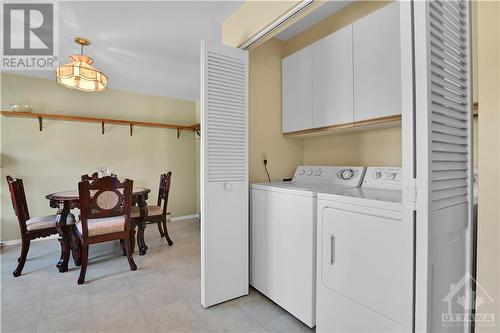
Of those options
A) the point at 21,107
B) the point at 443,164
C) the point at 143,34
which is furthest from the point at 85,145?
the point at 443,164

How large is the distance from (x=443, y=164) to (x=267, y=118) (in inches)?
63.0

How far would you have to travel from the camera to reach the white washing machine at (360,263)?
1.13 metres

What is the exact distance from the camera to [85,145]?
3.90 metres

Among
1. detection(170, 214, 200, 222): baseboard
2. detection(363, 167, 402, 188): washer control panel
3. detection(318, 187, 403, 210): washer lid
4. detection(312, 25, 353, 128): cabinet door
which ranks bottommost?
detection(170, 214, 200, 222): baseboard

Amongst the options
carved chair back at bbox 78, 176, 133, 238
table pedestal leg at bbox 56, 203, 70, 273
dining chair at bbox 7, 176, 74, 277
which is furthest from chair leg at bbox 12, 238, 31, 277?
carved chair back at bbox 78, 176, 133, 238

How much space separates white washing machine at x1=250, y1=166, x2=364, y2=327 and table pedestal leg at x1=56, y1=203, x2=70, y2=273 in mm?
2027

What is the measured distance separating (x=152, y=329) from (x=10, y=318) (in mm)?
1089

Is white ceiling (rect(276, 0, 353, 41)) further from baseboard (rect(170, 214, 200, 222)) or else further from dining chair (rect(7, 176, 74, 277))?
baseboard (rect(170, 214, 200, 222))

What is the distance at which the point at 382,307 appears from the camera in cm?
119

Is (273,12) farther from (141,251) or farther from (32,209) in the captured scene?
(32,209)

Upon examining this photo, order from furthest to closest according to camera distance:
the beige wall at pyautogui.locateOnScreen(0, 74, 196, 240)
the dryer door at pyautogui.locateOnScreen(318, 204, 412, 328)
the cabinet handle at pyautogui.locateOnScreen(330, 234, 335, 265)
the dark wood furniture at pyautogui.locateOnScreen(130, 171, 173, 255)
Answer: the beige wall at pyautogui.locateOnScreen(0, 74, 196, 240) → the dark wood furniture at pyautogui.locateOnScreen(130, 171, 173, 255) → the cabinet handle at pyautogui.locateOnScreen(330, 234, 335, 265) → the dryer door at pyautogui.locateOnScreen(318, 204, 412, 328)

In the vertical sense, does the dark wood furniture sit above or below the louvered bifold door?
below

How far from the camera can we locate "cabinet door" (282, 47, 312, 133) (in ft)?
6.93

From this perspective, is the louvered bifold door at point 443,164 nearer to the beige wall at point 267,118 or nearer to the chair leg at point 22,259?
the beige wall at point 267,118
